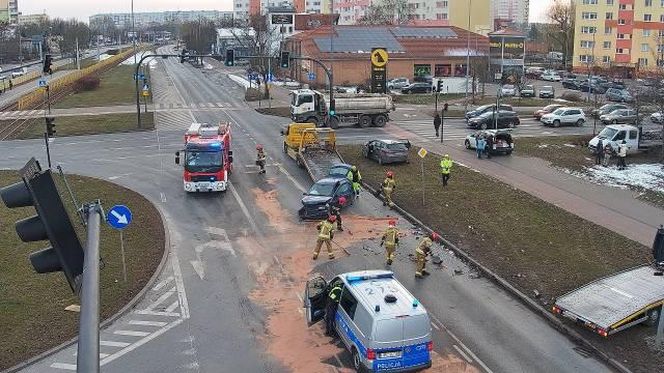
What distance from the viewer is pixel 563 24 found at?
119875 millimetres

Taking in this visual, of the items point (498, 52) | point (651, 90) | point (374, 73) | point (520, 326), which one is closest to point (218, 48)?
point (498, 52)

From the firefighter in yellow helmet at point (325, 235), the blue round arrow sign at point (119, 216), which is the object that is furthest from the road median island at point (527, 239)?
the blue round arrow sign at point (119, 216)

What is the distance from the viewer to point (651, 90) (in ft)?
118

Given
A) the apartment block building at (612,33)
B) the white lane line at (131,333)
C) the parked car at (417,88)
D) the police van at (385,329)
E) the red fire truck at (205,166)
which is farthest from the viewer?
the apartment block building at (612,33)

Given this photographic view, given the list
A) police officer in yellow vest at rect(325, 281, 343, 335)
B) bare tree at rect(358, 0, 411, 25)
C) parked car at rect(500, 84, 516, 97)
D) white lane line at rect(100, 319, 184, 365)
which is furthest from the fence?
police officer in yellow vest at rect(325, 281, 343, 335)

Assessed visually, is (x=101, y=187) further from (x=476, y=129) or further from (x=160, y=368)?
(x=476, y=129)

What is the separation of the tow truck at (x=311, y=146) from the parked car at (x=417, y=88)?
36.2 meters

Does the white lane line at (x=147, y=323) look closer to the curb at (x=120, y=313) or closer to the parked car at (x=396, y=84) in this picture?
the curb at (x=120, y=313)

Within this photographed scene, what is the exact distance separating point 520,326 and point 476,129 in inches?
1254

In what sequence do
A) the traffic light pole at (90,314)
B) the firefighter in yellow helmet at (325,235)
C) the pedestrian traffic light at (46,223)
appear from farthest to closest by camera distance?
the firefighter in yellow helmet at (325,235), the pedestrian traffic light at (46,223), the traffic light pole at (90,314)

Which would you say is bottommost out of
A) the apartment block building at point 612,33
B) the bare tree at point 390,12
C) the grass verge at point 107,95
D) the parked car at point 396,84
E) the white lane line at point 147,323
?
the white lane line at point 147,323

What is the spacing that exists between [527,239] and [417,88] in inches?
1967

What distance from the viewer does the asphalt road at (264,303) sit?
13.5 m

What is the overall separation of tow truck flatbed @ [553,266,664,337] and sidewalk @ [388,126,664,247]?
18.0 feet
